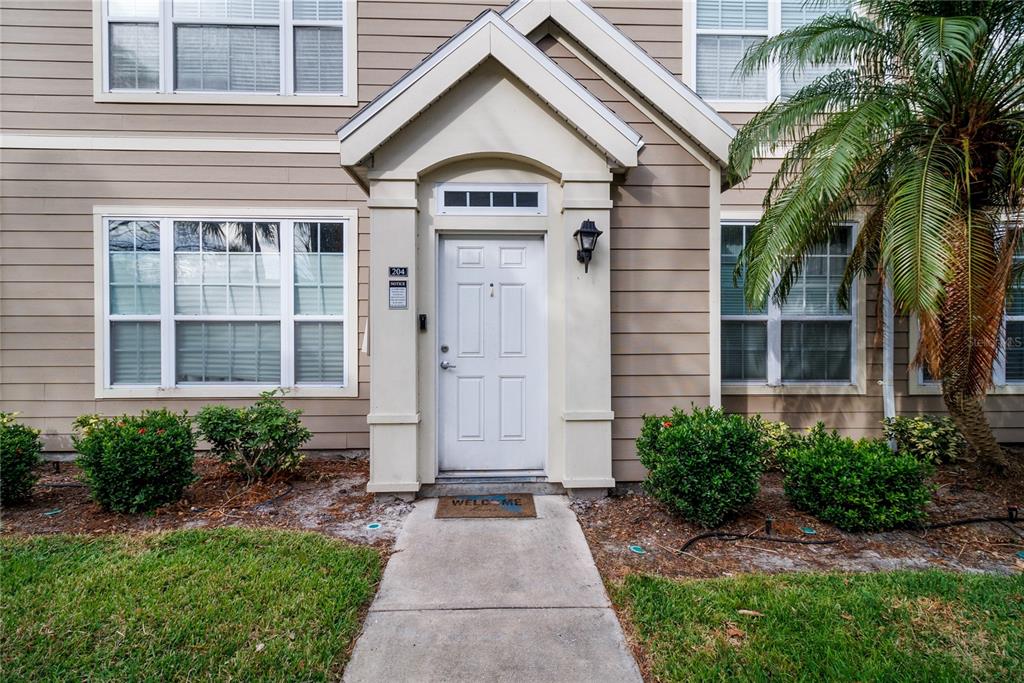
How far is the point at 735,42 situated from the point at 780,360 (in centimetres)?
394

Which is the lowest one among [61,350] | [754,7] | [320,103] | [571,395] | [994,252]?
[571,395]

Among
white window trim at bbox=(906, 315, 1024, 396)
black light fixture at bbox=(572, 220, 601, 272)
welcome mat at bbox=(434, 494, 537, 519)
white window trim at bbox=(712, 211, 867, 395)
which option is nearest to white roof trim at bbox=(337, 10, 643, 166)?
black light fixture at bbox=(572, 220, 601, 272)

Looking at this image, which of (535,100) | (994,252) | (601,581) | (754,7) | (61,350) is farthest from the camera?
(754,7)

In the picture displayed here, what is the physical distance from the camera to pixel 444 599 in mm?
2775

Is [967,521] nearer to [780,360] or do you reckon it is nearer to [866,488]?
[866,488]

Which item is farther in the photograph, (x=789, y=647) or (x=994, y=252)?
(x=994, y=252)

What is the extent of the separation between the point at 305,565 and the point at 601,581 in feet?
6.10

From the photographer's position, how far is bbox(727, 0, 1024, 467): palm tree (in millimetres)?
3607

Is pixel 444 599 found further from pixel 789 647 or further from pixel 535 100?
pixel 535 100

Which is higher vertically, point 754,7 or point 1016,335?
point 754,7

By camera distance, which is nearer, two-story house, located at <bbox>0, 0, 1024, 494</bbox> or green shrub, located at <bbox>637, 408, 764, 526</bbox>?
green shrub, located at <bbox>637, 408, 764, 526</bbox>

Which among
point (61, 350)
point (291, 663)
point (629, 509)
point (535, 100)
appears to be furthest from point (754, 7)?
point (61, 350)

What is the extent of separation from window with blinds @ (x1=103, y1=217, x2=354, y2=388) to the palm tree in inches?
177

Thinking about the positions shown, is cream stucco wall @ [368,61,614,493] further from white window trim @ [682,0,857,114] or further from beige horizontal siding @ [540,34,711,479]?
white window trim @ [682,0,857,114]
